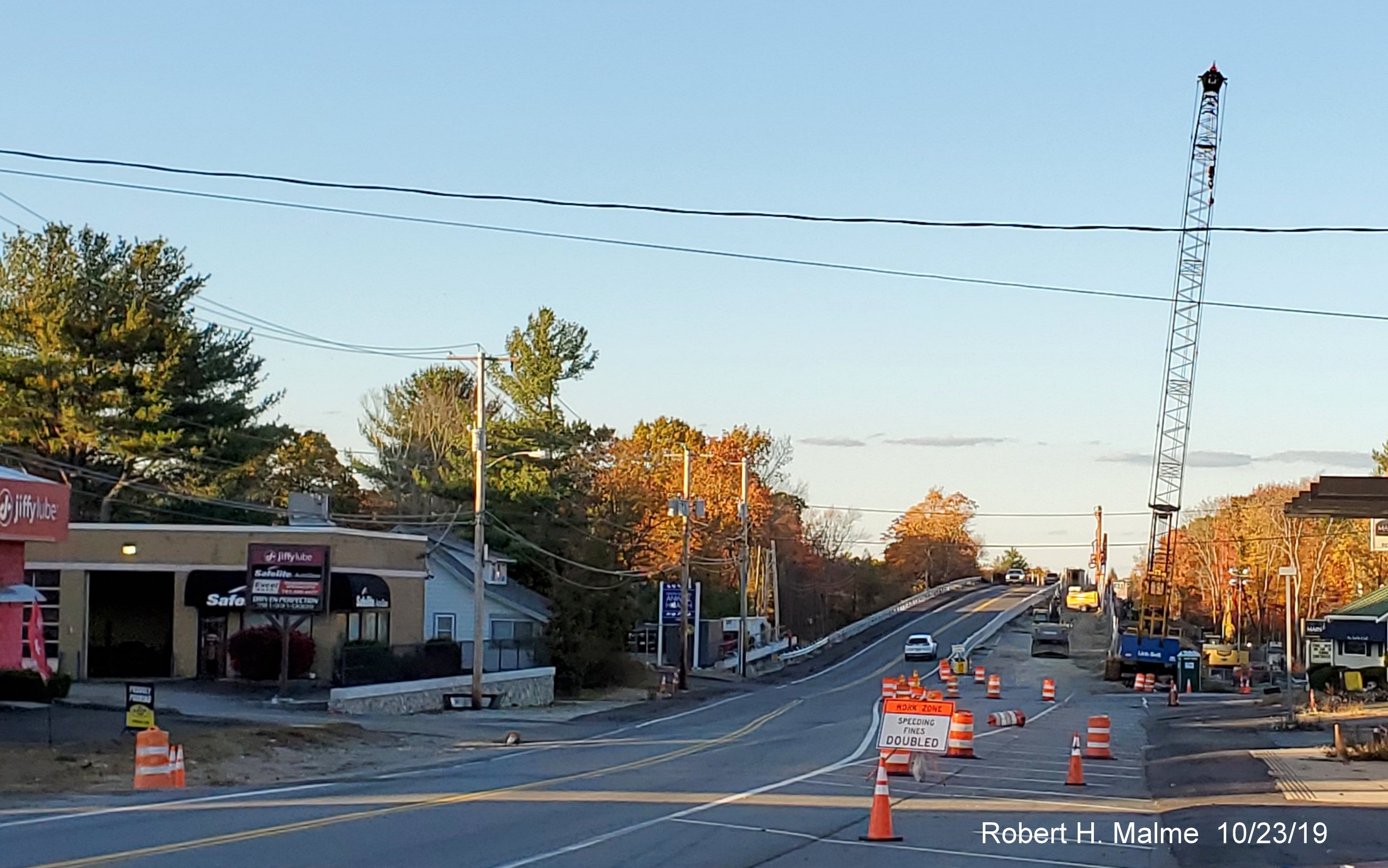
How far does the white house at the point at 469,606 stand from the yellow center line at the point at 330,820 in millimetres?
26582

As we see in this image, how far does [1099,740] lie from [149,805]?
17171 millimetres

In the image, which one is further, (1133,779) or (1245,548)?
(1245,548)

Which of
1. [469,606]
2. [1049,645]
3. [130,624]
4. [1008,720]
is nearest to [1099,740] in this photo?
[1008,720]

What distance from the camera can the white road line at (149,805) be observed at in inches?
631

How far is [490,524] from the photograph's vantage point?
73.1 metres

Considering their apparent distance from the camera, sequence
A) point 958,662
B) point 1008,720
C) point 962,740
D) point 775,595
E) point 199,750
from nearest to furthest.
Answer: point 199,750 < point 962,740 < point 1008,720 < point 958,662 < point 775,595

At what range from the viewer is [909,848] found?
15.1 metres

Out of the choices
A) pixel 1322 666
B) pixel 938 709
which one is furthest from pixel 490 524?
pixel 938 709

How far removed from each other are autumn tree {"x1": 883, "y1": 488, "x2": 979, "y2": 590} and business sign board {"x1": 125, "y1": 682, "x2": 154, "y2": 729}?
124688mm

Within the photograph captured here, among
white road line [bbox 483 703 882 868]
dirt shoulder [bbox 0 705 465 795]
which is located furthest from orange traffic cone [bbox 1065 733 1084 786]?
dirt shoulder [bbox 0 705 465 795]

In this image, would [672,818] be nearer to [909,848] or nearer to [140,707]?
[909,848]

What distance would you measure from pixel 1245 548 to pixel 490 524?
5840 cm

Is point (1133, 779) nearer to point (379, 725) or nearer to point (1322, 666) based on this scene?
point (379, 725)

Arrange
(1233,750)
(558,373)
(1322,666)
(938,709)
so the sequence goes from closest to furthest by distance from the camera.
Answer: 1. (938,709)
2. (1233,750)
3. (1322,666)
4. (558,373)
